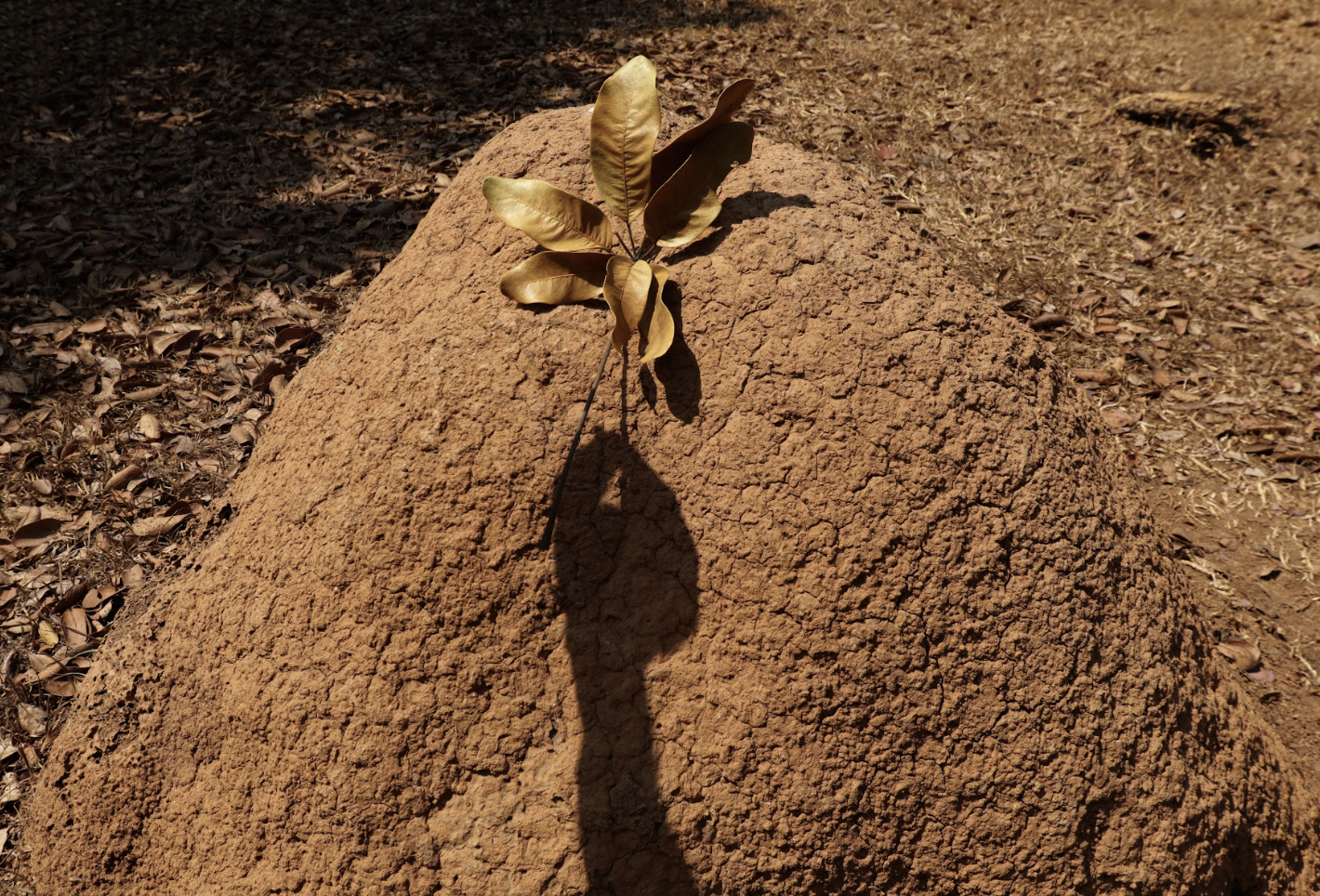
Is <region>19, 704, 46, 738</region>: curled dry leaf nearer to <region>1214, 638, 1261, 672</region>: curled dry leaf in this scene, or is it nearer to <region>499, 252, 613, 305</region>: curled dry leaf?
<region>499, 252, 613, 305</region>: curled dry leaf

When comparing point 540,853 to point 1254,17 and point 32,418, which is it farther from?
point 1254,17

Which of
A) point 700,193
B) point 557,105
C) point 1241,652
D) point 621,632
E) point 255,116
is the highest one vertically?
point 700,193

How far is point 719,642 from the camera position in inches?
55.3

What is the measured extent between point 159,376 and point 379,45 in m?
3.11

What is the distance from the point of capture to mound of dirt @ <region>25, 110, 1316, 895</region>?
4.44 ft

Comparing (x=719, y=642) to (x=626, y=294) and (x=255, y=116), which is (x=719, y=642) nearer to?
(x=626, y=294)

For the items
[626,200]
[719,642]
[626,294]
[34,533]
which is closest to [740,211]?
[626,200]

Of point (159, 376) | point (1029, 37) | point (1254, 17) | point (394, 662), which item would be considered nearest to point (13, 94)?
point (159, 376)

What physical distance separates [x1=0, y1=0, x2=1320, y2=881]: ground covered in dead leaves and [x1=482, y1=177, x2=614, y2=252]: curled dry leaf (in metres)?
1.22

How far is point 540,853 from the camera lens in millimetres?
1375

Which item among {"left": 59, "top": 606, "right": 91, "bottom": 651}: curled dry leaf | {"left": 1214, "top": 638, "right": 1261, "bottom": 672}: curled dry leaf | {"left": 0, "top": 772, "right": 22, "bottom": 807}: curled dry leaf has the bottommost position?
{"left": 1214, "top": 638, "right": 1261, "bottom": 672}: curled dry leaf

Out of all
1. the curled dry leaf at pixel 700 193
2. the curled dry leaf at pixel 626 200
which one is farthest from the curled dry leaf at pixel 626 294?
the curled dry leaf at pixel 700 193

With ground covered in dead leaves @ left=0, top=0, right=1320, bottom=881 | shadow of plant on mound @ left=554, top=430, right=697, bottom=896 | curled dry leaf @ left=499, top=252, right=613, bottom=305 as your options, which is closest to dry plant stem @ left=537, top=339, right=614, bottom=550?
shadow of plant on mound @ left=554, top=430, right=697, bottom=896

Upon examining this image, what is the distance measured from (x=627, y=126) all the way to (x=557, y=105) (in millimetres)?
3528
